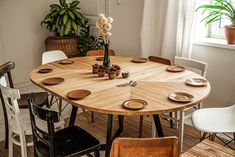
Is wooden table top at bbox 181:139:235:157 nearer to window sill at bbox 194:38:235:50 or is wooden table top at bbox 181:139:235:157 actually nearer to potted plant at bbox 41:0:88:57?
window sill at bbox 194:38:235:50

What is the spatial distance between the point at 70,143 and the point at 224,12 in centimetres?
212

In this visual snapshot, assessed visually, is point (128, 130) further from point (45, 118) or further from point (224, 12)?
point (224, 12)

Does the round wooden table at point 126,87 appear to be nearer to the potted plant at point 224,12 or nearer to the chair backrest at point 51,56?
the chair backrest at point 51,56

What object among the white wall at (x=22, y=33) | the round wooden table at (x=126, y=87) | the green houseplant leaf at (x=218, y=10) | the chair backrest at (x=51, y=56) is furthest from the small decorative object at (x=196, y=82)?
the white wall at (x=22, y=33)

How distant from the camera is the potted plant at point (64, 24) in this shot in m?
4.11

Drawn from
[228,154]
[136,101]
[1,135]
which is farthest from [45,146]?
[1,135]

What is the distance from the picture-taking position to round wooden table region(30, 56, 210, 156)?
5.74 ft

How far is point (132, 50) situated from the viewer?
380 cm

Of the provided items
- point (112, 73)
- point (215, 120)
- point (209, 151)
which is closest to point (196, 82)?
point (215, 120)

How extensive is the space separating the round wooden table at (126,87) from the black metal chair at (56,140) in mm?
231

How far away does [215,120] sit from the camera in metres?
2.09

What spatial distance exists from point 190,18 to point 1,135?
2391 mm

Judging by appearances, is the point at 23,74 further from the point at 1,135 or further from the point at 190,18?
Result: the point at 190,18

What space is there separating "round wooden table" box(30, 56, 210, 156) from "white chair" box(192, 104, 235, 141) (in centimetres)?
17
